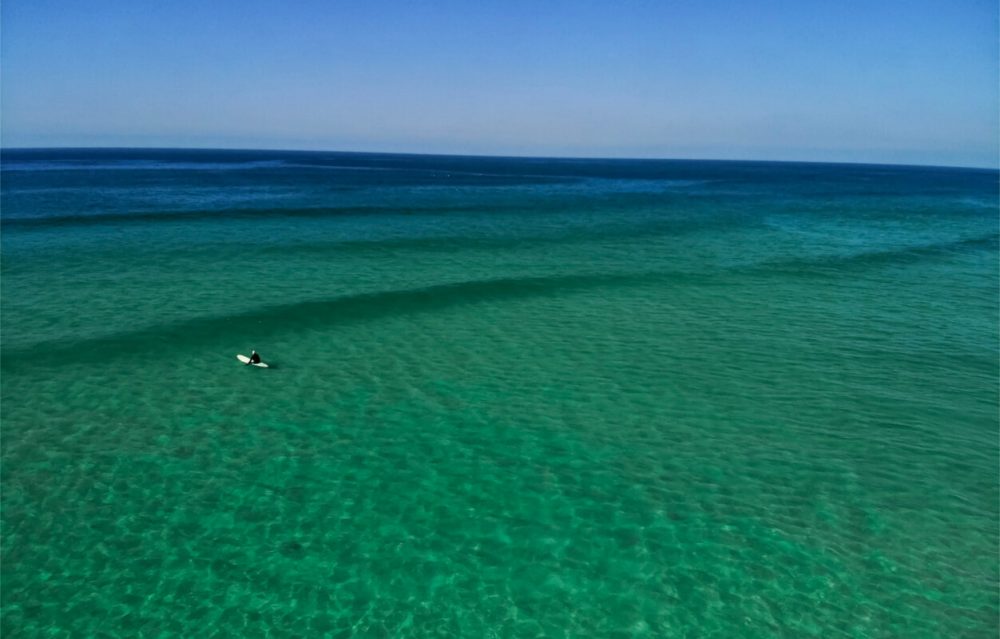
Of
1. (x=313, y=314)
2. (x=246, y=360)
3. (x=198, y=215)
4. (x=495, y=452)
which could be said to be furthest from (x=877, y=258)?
(x=198, y=215)

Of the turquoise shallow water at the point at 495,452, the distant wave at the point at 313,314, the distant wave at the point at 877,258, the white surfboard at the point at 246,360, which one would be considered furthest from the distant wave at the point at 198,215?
the distant wave at the point at 877,258

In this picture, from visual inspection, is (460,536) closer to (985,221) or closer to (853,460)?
(853,460)

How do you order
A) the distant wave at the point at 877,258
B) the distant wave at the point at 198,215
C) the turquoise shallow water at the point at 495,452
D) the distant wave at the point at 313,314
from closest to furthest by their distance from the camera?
the turquoise shallow water at the point at 495,452, the distant wave at the point at 313,314, the distant wave at the point at 877,258, the distant wave at the point at 198,215

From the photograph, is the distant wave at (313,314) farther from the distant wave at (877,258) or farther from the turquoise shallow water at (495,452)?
the distant wave at (877,258)

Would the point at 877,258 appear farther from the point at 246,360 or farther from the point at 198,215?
the point at 198,215

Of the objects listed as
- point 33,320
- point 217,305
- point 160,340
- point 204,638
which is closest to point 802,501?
point 204,638

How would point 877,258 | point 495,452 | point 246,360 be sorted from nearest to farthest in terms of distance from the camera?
point 495,452, point 246,360, point 877,258

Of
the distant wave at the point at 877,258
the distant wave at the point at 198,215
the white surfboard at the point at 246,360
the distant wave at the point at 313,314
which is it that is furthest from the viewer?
the distant wave at the point at 198,215

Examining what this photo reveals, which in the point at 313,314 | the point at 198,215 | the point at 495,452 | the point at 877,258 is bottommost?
the point at 495,452
